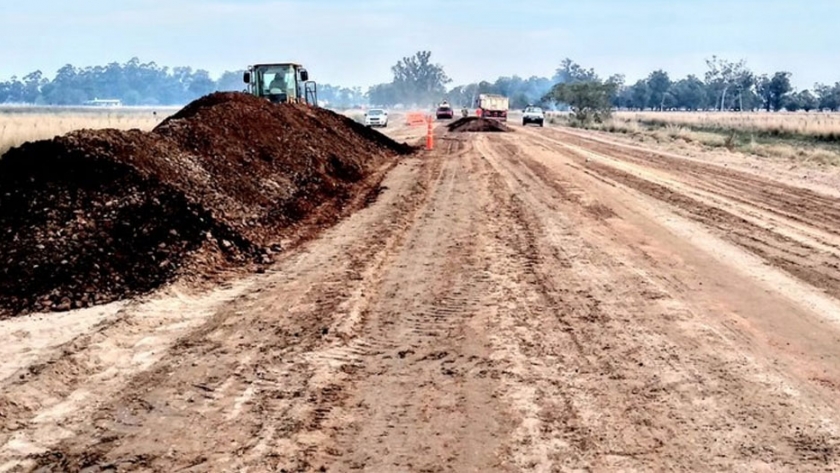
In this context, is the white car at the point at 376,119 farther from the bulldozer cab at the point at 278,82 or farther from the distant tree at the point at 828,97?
the distant tree at the point at 828,97

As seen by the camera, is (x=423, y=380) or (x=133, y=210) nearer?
(x=423, y=380)

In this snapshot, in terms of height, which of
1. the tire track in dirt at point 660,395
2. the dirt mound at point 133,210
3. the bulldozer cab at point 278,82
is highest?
the bulldozer cab at point 278,82

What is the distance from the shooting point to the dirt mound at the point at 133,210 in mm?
8625

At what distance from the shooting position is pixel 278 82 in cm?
3194

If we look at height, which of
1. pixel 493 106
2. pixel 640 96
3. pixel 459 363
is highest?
pixel 640 96

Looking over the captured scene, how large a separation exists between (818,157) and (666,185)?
14.4 meters

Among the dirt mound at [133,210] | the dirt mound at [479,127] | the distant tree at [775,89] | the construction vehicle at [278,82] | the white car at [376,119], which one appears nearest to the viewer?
the dirt mound at [133,210]

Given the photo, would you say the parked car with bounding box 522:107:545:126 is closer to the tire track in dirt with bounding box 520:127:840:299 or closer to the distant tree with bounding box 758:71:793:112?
the tire track in dirt with bounding box 520:127:840:299

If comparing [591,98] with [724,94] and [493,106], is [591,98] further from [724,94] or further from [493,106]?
[724,94]

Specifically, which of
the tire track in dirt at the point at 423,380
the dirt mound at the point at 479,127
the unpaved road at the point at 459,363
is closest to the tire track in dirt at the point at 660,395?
the unpaved road at the point at 459,363

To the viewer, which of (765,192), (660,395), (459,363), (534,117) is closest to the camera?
(660,395)

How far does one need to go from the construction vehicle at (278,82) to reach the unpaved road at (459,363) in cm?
2132

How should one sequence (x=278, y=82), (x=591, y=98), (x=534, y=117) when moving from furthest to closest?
(x=591, y=98), (x=534, y=117), (x=278, y=82)

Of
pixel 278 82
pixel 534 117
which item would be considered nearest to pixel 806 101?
pixel 534 117
